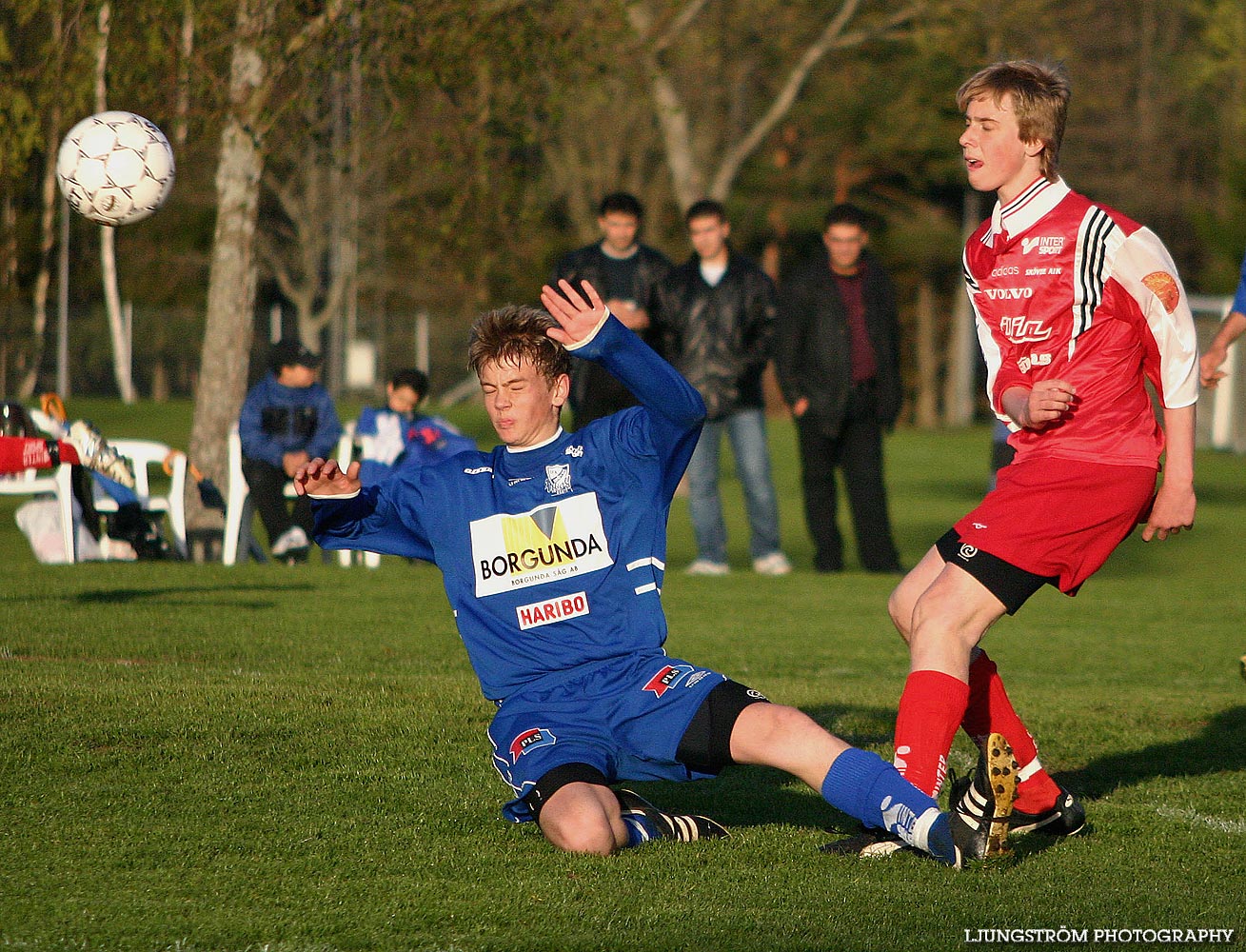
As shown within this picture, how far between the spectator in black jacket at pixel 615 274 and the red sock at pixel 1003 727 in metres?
6.51

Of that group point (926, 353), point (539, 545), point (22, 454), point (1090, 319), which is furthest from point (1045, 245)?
point (926, 353)

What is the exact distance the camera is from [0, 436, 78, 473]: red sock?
6039 mm

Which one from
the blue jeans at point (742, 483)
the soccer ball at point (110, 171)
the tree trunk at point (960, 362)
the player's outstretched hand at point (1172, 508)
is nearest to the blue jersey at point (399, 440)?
the blue jeans at point (742, 483)

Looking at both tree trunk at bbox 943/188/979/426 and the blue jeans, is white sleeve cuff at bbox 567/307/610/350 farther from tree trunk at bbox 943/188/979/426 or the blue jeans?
tree trunk at bbox 943/188/979/426

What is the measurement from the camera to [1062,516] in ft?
14.0

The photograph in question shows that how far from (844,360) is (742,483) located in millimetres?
1155

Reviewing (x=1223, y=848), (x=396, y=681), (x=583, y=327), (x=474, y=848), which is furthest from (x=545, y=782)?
(x=396, y=681)

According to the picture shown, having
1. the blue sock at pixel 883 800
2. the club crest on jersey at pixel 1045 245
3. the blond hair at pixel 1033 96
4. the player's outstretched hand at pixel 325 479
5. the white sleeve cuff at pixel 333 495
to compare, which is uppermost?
the blond hair at pixel 1033 96

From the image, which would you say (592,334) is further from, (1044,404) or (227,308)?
(227,308)

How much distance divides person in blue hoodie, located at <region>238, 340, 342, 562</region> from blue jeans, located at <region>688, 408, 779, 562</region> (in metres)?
2.85

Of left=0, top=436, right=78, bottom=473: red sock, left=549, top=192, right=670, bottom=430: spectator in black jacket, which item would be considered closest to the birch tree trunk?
left=549, top=192, right=670, bottom=430: spectator in black jacket

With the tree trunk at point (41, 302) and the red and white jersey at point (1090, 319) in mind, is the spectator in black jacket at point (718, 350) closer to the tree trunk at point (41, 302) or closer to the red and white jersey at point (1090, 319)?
the red and white jersey at point (1090, 319)

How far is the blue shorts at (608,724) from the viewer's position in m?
4.25

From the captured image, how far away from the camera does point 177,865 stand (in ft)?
13.0
